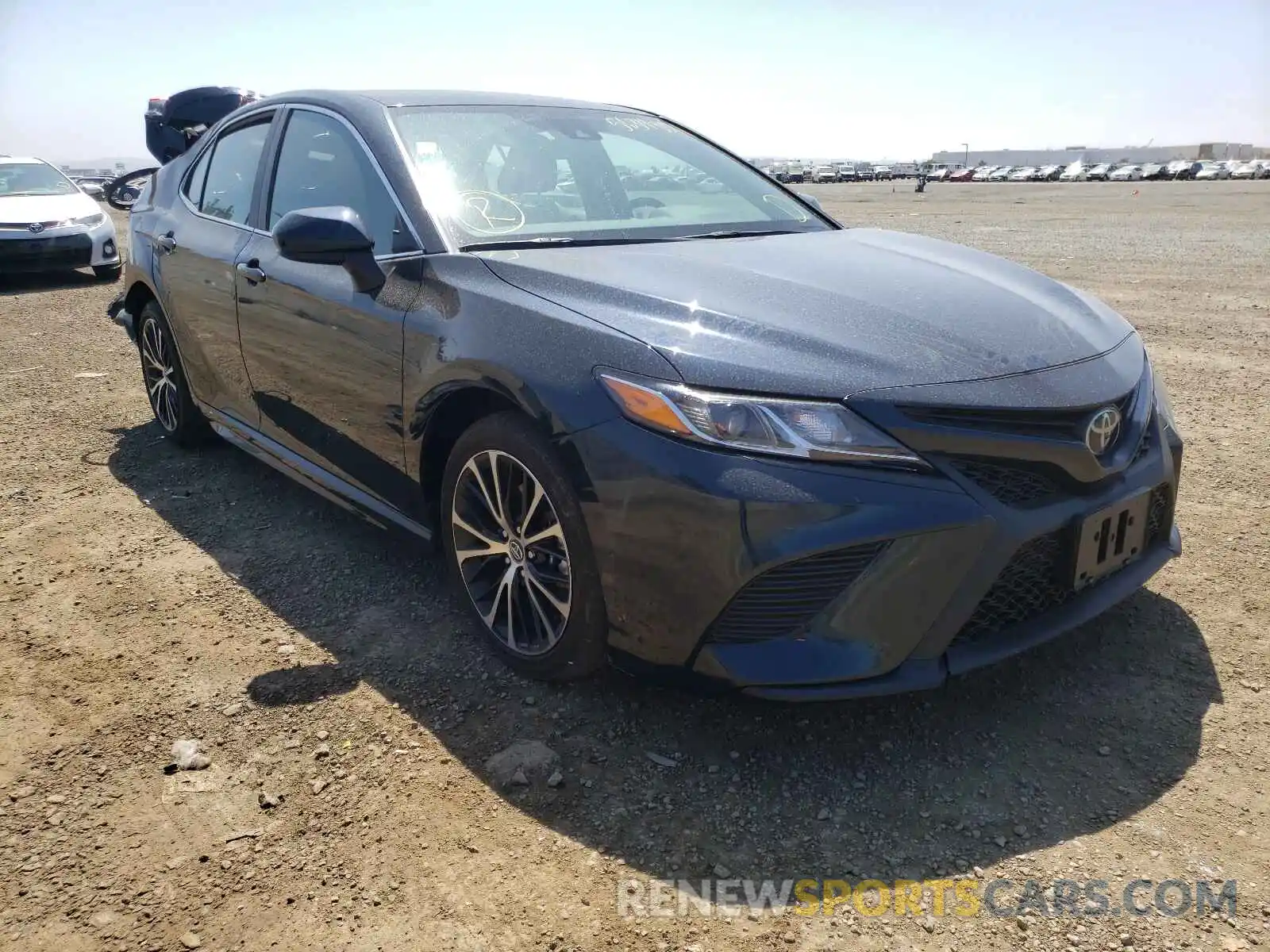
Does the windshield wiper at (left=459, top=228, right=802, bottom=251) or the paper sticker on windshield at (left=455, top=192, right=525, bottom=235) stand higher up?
the paper sticker on windshield at (left=455, top=192, right=525, bottom=235)

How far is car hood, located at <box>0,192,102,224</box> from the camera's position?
10.8 metres

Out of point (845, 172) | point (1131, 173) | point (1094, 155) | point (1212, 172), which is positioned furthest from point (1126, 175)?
point (1094, 155)

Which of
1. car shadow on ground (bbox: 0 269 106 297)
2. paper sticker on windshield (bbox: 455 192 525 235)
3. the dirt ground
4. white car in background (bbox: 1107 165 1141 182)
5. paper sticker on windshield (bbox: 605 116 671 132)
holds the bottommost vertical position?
the dirt ground

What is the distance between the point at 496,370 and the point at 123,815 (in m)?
1.40

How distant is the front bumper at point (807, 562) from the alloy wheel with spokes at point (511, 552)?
0.26 m

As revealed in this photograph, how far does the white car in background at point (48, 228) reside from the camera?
10.6 meters

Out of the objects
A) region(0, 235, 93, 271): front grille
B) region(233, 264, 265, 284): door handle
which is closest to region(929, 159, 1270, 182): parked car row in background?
region(0, 235, 93, 271): front grille

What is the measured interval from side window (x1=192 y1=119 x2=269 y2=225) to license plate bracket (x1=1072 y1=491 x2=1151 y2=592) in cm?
327

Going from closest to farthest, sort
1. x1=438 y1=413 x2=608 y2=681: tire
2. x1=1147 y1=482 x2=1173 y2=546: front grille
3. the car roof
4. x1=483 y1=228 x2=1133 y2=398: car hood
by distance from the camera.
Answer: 1. x1=483 y1=228 x2=1133 y2=398: car hood
2. x1=438 y1=413 x2=608 y2=681: tire
3. x1=1147 y1=482 x2=1173 y2=546: front grille
4. the car roof

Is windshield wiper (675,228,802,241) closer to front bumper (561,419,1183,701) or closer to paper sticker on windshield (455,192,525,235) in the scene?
paper sticker on windshield (455,192,525,235)

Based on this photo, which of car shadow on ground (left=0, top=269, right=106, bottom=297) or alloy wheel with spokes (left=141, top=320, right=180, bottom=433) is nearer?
alloy wheel with spokes (left=141, top=320, right=180, bottom=433)

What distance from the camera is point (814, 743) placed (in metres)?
2.48

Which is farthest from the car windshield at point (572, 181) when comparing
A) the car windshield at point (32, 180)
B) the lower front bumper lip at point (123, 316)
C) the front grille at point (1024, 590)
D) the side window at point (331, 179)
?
the car windshield at point (32, 180)

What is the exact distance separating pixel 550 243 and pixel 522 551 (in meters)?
0.97
